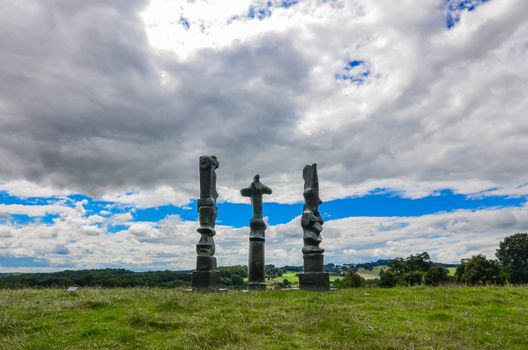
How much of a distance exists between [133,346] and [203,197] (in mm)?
11227

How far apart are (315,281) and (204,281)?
500 cm

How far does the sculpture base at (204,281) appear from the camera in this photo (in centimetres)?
1844

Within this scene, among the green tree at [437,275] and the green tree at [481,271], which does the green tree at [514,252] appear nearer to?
the green tree at [437,275]

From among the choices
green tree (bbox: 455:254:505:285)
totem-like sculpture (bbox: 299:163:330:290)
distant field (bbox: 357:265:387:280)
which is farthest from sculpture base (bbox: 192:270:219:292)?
distant field (bbox: 357:265:387:280)

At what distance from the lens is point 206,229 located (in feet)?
62.9

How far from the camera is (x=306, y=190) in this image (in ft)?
63.4

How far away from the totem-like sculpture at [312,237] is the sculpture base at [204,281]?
3970 mm

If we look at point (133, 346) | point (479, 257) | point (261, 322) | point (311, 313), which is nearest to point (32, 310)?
point (133, 346)

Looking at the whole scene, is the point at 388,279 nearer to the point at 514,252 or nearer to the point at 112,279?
the point at 514,252

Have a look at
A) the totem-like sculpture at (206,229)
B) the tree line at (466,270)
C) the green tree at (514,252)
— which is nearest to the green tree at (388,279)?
the tree line at (466,270)

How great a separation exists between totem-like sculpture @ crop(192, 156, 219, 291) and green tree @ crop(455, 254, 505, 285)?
82.9ft

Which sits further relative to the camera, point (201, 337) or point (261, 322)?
point (261, 322)

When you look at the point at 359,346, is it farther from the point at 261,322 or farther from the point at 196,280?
the point at 196,280

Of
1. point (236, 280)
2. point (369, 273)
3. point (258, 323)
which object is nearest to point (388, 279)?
point (236, 280)
